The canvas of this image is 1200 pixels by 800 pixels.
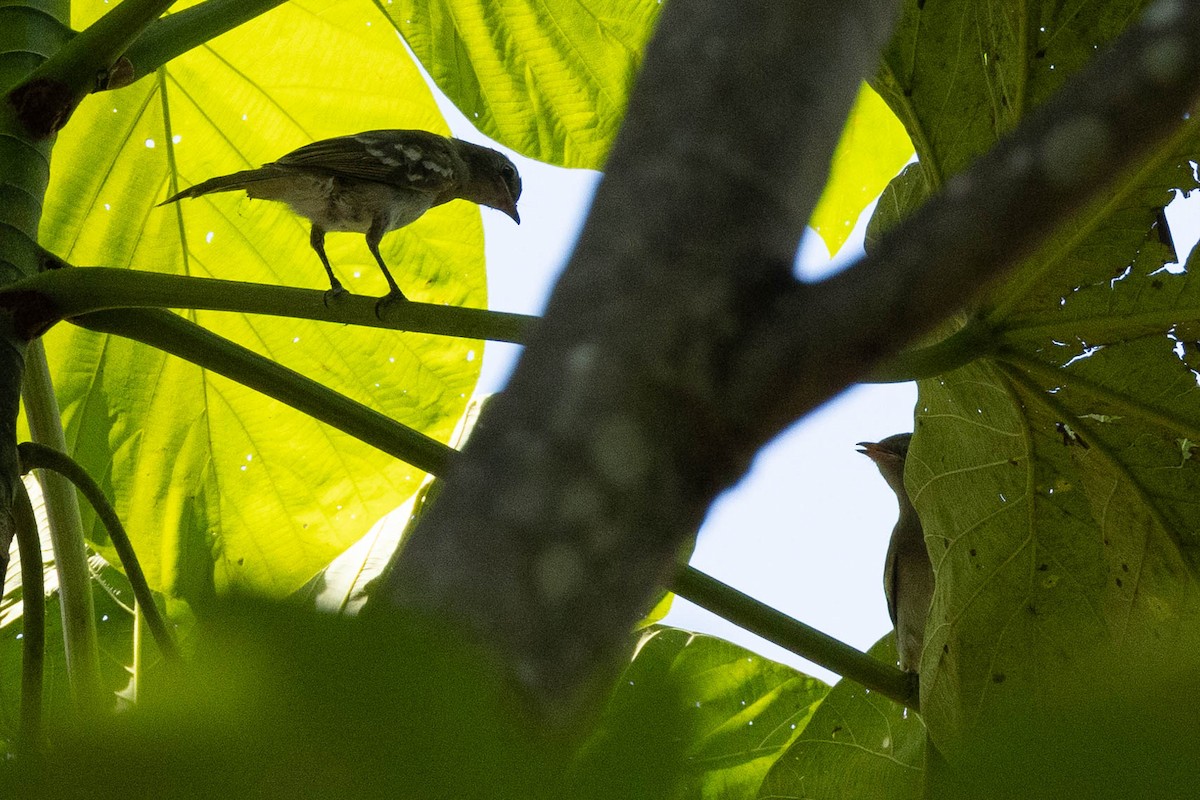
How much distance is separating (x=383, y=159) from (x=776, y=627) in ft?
5.18

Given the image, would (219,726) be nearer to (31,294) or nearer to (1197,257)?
(31,294)

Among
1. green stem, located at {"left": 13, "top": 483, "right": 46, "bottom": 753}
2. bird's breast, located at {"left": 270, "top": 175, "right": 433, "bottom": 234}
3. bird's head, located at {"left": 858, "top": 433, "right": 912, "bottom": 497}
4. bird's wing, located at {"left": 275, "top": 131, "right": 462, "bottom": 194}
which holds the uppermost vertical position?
bird's wing, located at {"left": 275, "top": 131, "right": 462, "bottom": 194}

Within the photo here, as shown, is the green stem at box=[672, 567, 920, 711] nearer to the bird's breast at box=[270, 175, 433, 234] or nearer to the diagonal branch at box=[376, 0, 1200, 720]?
the diagonal branch at box=[376, 0, 1200, 720]

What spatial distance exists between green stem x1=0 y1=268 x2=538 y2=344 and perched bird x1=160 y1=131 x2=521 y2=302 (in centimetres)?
114

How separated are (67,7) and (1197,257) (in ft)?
5.53

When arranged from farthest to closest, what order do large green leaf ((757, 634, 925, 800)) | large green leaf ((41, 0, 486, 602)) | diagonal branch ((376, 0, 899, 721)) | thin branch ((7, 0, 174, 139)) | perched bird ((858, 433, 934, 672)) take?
1. perched bird ((858, 433, 934, 672))
2. large green leaf ((41, 0, 486, 602))
3. large green leaf ((757, 634, 925, 800))
4. thin branch ((7, 0, 174, 139))
5. diagonal branch ((376, 0, 899, 721))

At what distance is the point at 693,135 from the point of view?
1.96ft

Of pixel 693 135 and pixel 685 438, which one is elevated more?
pixel 693 135

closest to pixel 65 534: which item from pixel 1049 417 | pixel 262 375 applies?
pixel 262 375

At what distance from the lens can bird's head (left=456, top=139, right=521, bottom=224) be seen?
3436 millimetres

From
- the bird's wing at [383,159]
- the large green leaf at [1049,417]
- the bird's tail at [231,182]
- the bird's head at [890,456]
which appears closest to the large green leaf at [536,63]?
the bird's wing at [383,159]

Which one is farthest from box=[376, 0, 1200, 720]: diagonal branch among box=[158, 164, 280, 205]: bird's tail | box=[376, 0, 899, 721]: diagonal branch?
box=[158, 164, 280, 205]: bird's tail

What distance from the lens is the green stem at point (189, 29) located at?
171cm

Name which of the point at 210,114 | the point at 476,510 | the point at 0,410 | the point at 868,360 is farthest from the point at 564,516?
the point at 210,114
